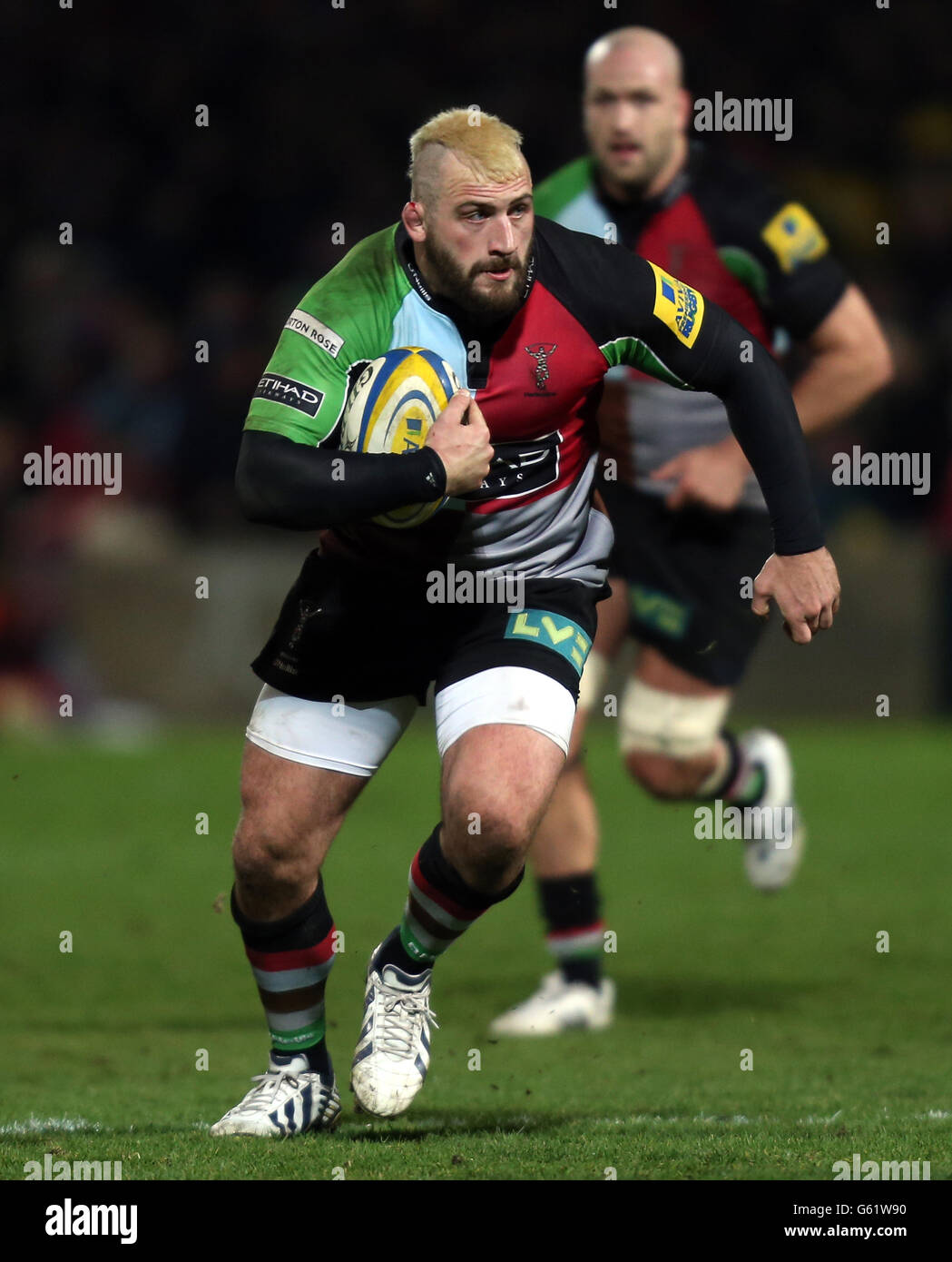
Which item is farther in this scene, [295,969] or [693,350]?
[295,969]

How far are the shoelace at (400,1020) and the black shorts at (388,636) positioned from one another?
0.71m

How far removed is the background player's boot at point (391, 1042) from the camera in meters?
4.73

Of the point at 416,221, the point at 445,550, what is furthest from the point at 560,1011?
the point at 416,221

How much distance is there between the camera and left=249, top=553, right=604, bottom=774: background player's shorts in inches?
191

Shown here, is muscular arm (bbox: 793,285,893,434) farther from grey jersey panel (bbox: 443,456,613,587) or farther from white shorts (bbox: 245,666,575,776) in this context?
white shorts (bbox: 245,666,575,776)

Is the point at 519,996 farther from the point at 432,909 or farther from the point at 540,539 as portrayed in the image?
the point at 540,539

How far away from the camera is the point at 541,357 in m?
4.73

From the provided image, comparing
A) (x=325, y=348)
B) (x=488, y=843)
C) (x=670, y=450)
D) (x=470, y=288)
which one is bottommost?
(x=488, y=843)

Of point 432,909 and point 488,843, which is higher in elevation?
point 488,843

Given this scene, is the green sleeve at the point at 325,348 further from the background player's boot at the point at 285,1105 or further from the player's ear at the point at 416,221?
the background player's boot at the point at 285,1105

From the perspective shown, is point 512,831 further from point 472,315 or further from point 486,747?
point 472,315

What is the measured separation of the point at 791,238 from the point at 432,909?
2.74 m

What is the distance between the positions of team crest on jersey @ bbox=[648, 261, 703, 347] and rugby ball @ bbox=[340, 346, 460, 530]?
54cm

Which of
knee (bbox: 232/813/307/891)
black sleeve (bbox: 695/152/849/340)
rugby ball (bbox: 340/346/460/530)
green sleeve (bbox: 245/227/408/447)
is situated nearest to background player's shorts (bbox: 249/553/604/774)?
knee (bbox: 232/813/307/891)
